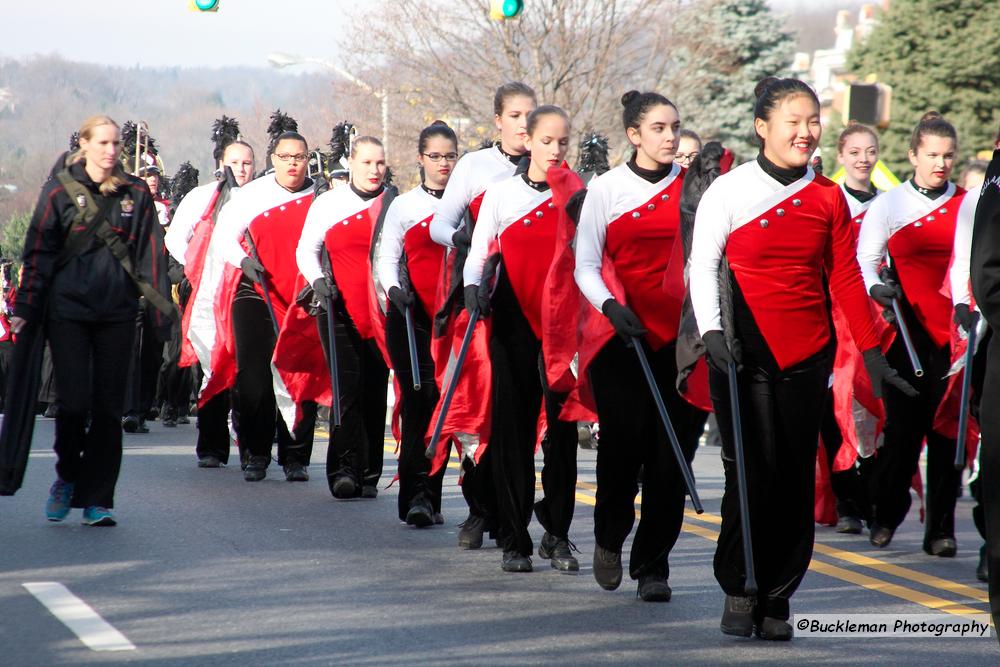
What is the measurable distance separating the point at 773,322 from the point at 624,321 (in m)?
0.71

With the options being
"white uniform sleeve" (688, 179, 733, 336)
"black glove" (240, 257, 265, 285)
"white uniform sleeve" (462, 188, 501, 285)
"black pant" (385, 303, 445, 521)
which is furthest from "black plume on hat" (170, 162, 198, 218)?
"white uniform sleeve" (688, 179, 733, 336)

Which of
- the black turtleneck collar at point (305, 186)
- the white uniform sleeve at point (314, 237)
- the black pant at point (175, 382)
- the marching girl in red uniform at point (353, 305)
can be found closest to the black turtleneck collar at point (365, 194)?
the marching girl in red uniform at point (353, 305)

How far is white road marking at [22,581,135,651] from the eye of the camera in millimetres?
6207

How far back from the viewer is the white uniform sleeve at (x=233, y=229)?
1147cm

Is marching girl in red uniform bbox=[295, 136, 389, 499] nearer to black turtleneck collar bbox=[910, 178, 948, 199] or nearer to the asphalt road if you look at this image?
the asphalt road

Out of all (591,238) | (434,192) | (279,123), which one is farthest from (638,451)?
(279,123)

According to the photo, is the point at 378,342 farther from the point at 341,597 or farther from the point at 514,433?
the point at 341,597

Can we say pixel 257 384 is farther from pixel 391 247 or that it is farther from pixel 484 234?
pixel 484 234

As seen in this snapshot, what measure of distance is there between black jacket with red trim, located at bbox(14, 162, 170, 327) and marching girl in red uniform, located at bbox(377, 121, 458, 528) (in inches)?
50.0

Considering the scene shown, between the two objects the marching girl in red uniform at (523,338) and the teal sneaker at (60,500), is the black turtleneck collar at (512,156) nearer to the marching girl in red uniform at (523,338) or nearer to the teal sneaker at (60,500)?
the marching girl in red uniform at (523,338)

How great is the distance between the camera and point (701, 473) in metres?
12.7

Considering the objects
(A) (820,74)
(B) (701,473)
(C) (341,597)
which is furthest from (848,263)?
(A) (820,74)

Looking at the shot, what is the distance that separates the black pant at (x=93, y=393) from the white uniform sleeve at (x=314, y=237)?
1.69 meters

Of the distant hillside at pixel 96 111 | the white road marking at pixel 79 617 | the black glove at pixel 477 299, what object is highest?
the distant hillside at pixel 96 111
